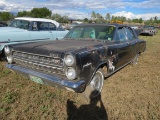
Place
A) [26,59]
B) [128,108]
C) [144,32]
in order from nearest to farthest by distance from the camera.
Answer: [128,108]
[26,59]
[144,32]

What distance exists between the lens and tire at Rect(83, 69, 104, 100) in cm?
358

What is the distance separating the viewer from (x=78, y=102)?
11.6 ft

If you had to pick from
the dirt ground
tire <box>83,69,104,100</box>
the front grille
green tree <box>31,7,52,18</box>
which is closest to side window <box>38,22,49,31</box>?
the dirt ground

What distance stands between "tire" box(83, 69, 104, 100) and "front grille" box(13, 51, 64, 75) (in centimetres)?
83

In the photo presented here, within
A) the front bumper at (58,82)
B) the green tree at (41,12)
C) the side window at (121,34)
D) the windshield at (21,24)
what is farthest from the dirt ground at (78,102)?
the green tree at (41,12)

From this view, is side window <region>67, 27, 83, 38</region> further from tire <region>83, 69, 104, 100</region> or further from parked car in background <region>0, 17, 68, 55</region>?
parked car in background <region>0, 17, 68, 55</region>

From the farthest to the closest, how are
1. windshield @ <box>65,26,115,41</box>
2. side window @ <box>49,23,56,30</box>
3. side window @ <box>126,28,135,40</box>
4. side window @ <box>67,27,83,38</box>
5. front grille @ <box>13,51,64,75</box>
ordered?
side window @ <box>49,23,56,30</box>, side window @ <box>126,28,135,40</box>, side window @ <box>67,27,83,38</box>, windshield @ <box>65,26,115,41</box>, front grille @ <box>13,51,64,75</box>

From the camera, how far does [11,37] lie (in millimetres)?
6133

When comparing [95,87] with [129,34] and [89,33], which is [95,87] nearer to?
[89,33]

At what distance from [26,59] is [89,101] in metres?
1.65

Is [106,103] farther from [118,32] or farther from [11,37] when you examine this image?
[11,37]

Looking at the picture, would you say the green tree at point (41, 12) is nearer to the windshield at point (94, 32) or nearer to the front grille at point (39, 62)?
the windshield at point (94, 32)

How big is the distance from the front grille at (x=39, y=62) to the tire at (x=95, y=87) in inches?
32.8

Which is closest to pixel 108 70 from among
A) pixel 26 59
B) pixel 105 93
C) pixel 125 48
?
pixel 105 93
